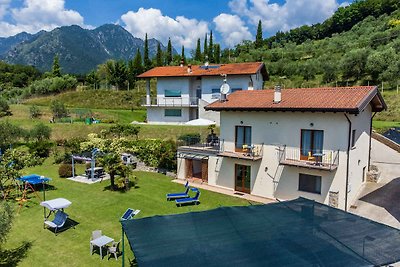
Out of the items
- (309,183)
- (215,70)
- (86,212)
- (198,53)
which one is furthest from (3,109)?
(198,53)

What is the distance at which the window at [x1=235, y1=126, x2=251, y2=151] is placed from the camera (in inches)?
849

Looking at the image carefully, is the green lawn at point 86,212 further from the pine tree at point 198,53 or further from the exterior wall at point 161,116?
the pine tree at point 198,53

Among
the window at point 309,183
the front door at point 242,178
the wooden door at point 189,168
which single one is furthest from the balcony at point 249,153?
the wooden door at point 189,168

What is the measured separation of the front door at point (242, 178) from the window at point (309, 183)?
3700 millimetres

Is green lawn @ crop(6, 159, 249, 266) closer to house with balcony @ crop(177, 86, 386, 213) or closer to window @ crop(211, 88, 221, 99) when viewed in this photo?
house with balcony @ crop(177, 86, 386, 213)

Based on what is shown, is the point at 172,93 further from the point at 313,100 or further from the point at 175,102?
the point at 313,100

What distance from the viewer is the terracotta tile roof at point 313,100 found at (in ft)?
56.7

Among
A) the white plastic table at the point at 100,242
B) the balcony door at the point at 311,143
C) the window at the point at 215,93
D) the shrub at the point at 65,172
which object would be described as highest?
the window at the point at 215,93

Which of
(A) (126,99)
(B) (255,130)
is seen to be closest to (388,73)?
(B) (255,130)

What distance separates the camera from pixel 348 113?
17000 mm

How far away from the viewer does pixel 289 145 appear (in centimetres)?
1956

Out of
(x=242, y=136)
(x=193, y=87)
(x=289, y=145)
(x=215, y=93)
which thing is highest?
(x=193, y=87)

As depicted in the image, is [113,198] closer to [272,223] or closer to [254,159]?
[254,159]

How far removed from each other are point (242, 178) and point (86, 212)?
1053cm
